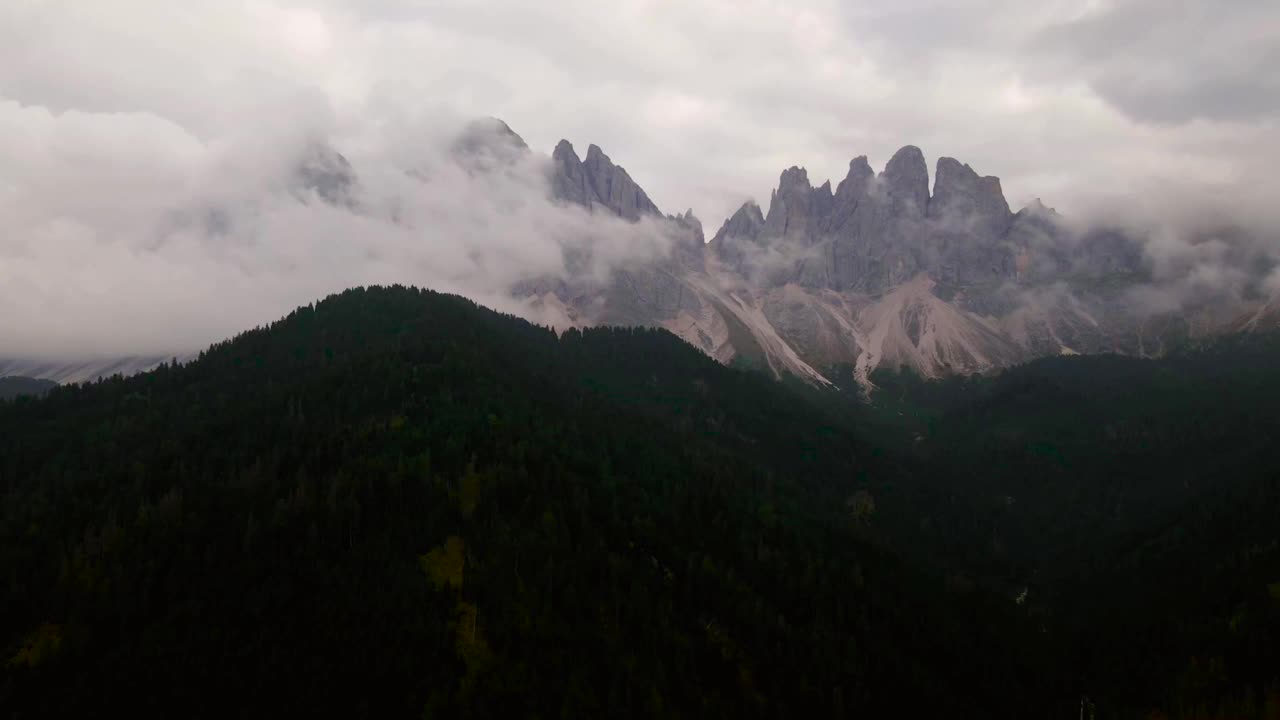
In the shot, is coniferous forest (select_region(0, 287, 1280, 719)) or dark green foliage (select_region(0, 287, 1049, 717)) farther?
coniferous forest (select_region(0, 287, 1280, 719))

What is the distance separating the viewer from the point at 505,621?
332 ft

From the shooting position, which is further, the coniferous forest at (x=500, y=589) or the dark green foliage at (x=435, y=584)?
the coniferous forest at (x=500, y=589)

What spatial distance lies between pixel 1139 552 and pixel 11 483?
249 m

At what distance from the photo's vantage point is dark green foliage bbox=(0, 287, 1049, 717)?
91.5 m

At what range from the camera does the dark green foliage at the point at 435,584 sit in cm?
9150

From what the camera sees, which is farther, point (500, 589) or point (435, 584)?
point (435, 584)

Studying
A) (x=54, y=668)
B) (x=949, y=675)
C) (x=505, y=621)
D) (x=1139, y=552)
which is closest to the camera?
(x=54, y=668)

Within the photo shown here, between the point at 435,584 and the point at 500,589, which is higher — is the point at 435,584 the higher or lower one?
the higher one

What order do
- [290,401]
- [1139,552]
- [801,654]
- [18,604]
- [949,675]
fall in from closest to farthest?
[18,604] → [801,654] → [949,675] → [290,401] → [1139,552]

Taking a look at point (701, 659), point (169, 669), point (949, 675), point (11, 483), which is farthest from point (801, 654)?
point (11, 483)

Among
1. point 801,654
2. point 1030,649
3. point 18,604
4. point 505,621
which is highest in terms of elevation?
point 18,604

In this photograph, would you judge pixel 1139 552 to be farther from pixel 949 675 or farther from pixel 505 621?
pixel 505 621

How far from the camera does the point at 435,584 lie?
106 meters

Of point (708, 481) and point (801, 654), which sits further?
point (708, 481)
